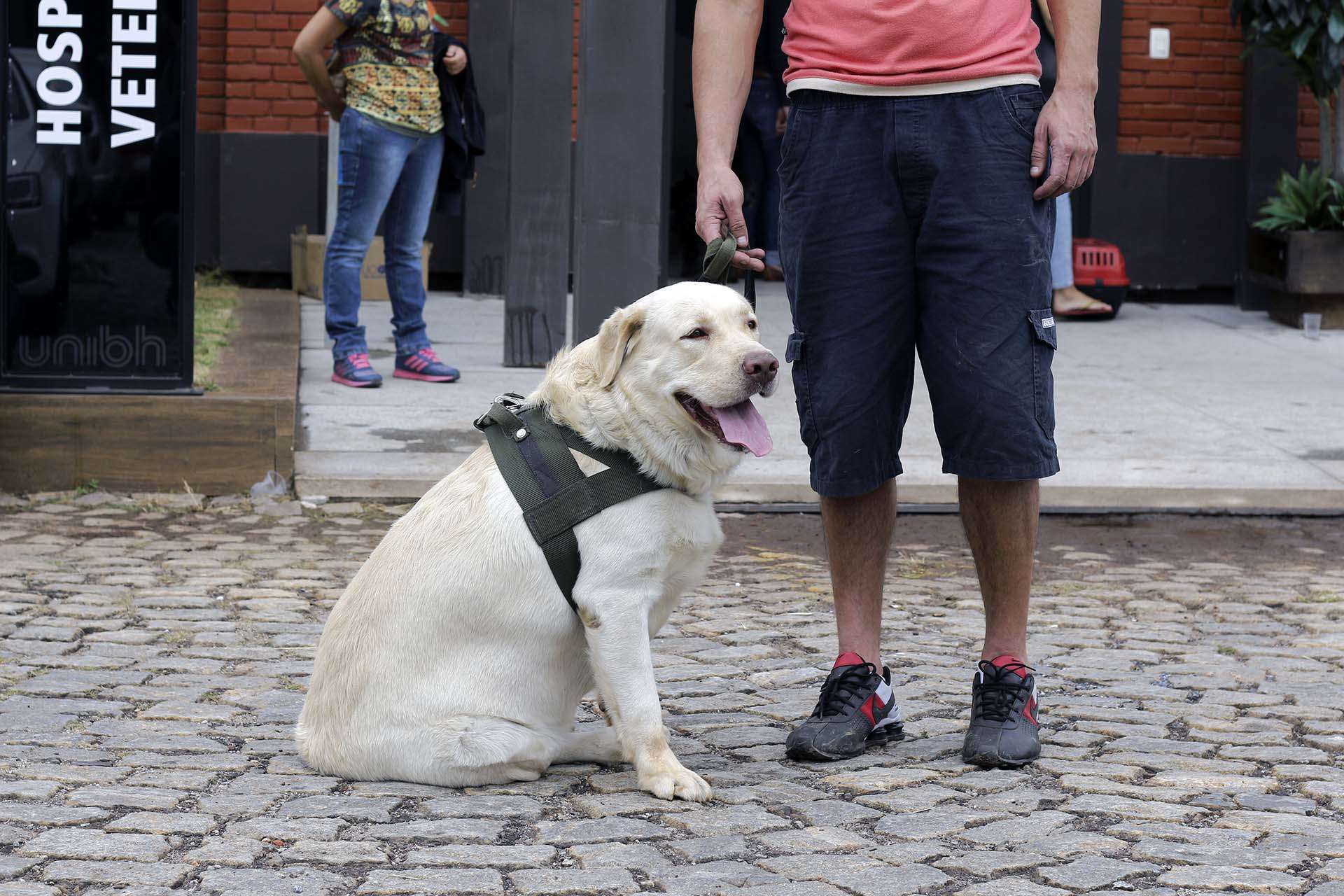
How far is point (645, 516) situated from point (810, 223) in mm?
751

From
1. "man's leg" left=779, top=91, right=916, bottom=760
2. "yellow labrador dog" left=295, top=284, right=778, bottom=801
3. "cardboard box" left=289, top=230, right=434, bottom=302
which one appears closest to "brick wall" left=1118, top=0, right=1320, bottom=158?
"cardboard box" left=289, top=230, right=434, bottom=302

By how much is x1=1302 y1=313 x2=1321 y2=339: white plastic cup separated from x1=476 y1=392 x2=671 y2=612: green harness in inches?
314

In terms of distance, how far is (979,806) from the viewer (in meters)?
3.17

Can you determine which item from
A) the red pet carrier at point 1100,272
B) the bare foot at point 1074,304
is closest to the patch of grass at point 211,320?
the bare foot at point 1074,304

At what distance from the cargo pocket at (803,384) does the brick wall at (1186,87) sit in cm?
876

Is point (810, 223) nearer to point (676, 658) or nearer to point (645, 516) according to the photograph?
point (645, 516)

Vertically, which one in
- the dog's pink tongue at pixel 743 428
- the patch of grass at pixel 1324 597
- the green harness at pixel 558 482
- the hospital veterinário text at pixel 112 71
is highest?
the hospital veterinário text at pixel 112 71

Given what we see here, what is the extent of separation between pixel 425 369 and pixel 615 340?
4.68 meters

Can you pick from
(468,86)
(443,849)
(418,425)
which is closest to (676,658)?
(443,849)

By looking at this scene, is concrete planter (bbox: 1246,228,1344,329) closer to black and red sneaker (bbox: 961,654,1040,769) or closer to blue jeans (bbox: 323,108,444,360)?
blue jeans (bbox: 323,108,444,360)

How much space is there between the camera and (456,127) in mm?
7512

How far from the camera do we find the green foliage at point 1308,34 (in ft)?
33.2

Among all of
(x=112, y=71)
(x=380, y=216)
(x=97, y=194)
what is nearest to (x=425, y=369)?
(x=380, y=216)

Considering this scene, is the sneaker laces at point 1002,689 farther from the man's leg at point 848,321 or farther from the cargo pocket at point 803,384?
the cargo pocket at point 803,384
